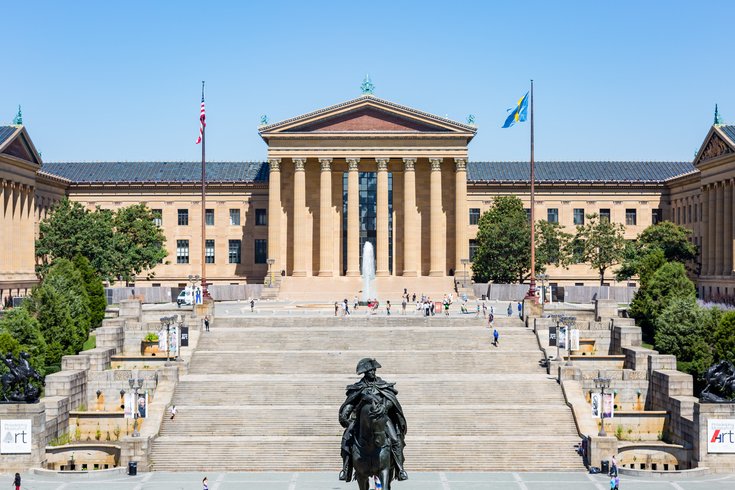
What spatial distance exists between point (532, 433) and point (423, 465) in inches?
261

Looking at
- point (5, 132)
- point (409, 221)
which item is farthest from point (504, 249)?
point (5, 132)

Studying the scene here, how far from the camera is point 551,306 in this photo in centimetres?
8569

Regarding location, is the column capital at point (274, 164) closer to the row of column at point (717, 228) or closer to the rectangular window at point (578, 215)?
the rectangular window at point (578, 215)

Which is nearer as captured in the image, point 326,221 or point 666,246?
point 666,246

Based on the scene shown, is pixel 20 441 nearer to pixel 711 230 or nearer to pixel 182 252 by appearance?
pixel 182 252

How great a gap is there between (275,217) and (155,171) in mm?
23131

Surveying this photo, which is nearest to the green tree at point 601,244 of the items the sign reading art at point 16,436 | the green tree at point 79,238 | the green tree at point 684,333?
the green tree at point 684,333

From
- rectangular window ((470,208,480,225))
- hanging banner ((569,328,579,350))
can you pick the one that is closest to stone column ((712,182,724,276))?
rectangular window ((470,208,480,225))

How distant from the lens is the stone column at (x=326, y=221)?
11438 centimetres

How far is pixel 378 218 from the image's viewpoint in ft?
378

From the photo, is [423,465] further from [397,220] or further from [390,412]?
[397,220]

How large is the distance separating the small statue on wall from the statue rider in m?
30.5

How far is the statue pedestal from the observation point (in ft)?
172

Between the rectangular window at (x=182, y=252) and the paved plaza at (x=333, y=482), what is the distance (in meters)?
76.3
